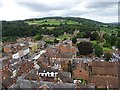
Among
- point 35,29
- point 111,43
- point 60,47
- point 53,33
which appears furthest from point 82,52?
point 35,29

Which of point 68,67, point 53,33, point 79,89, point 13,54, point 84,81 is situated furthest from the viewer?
point 53,33

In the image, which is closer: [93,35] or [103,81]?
[103,81]

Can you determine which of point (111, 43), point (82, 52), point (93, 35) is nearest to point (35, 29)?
point (93, 35)

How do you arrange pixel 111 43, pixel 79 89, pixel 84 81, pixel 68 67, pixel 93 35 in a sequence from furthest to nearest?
pixel 93 35
pixel 111 43
pixel 68 67
pixel 84 81
pixel 79 89

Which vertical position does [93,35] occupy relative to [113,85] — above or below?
above

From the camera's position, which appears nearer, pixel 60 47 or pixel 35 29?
pixel 60 47

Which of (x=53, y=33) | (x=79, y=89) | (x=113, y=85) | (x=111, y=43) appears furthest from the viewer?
(x=53, y=33)

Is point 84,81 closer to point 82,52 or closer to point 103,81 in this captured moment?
point 103,81

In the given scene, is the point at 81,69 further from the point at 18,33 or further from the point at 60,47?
the point at 18,33

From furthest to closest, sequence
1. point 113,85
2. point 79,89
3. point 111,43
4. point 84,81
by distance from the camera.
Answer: point 111,43
point 84,81
point 113,85
point 79,89
